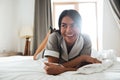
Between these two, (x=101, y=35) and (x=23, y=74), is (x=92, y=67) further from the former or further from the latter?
(x=101, y=35)

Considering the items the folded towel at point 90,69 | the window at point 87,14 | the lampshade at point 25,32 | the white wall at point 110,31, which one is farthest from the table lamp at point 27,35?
the folded towel at point 90,69

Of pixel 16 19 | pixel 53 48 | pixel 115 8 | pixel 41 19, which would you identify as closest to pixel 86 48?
pixel 53 48

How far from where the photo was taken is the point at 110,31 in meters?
4.52

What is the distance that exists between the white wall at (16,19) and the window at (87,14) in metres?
0.65

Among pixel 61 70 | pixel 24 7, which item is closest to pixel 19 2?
pixel 24 7

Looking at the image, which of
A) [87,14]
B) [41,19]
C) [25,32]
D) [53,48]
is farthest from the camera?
[87,14]

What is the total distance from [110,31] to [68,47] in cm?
293

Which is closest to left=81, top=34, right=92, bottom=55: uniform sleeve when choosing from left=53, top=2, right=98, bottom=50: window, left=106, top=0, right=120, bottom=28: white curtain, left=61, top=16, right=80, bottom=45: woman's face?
left=61, top=16, right=80, bottom=45: woman's face

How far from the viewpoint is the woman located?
62.9 inches

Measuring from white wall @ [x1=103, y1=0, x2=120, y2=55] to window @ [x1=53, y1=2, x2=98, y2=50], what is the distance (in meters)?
0.37

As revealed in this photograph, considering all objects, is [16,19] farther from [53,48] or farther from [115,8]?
[53,48]

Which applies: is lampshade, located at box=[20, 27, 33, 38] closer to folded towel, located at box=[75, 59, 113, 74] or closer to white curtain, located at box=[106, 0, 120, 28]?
white curtain, located at box=[106, 0, 120, 28]

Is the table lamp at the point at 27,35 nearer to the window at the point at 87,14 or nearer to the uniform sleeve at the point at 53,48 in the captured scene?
the window at the point at 87,14

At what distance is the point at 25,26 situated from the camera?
171 inches
